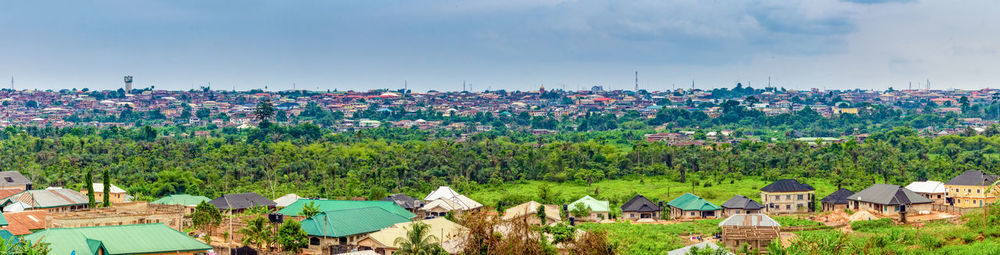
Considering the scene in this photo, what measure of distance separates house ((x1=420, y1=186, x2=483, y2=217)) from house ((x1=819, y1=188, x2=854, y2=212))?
19618 mm

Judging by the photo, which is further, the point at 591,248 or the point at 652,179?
the point at 652,179

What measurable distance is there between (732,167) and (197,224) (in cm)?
4096

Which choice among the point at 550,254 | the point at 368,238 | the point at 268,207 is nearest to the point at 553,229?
the point at 550,254

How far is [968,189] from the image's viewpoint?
51.0 metres

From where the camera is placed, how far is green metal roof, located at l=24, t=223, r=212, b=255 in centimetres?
3031

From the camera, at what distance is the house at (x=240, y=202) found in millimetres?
53000

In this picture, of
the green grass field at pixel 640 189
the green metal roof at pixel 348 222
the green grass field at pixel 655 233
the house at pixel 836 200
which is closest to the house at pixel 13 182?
the green metal roof at pixel 348 222

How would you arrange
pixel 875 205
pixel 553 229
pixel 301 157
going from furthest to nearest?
pixel 301 157 < pixel 875 205 < pixel 553 229

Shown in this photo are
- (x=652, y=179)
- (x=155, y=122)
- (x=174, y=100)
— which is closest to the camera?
(x=652, y=179)

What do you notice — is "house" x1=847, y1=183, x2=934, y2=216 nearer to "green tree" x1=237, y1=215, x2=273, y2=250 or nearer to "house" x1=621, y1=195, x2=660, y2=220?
"house" x1=621, y1=195, x2=660, y2=220

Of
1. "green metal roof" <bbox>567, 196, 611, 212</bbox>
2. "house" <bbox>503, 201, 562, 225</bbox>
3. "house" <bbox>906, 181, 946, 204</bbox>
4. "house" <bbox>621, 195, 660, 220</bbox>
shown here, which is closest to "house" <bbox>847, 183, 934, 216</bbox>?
"house" <bbox>906, 181, 946, 204</bbox>

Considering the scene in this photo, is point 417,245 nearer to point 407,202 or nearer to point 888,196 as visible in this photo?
point 407,202

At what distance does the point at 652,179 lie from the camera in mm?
67875

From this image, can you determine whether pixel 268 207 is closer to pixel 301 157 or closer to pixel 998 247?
pixel 301 157
